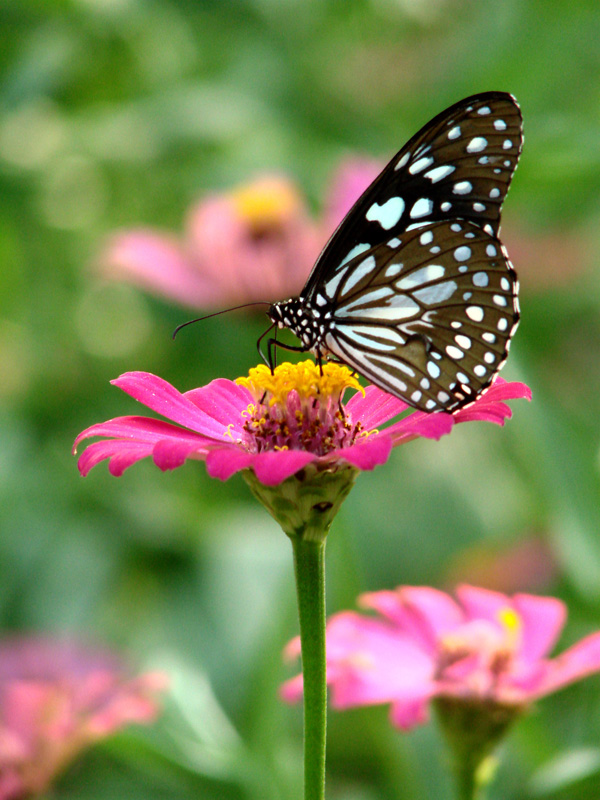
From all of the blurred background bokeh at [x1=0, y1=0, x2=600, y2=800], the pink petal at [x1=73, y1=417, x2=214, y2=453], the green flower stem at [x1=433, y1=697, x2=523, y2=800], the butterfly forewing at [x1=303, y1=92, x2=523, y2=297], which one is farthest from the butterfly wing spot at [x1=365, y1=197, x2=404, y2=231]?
the blurred background bokeh at [x1=0, y1=0, x2=600, y2=800]

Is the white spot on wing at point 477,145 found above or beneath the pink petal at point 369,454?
above

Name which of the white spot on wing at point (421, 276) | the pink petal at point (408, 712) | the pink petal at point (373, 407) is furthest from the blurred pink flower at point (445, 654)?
the white spot on wing at point (421, 276)

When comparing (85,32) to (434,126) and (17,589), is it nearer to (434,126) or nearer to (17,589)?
(17,589)

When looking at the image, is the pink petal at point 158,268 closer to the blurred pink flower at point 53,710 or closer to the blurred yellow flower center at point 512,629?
the blurred pink flower at point 53,710

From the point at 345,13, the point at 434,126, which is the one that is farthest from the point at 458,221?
the point at 345,13

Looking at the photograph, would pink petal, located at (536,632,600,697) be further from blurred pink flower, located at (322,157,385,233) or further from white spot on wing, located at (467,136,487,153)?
blurred pink flower, located at (322,157,385,233)

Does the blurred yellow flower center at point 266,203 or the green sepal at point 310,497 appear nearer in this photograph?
the green sepal at point 310,497

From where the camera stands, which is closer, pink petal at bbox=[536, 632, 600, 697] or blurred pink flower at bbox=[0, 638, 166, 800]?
pink petal at bbox=[536, 632, 600, 697]
